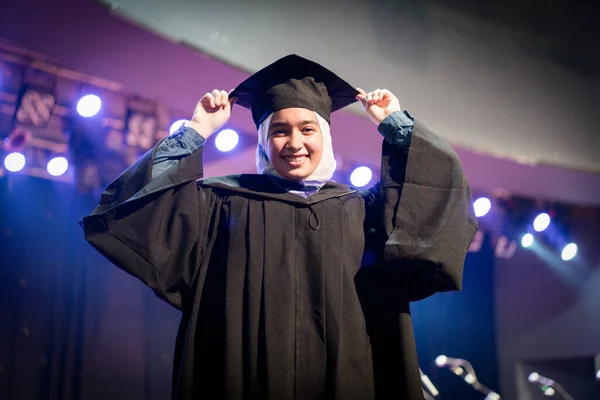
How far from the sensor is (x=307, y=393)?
1.95m

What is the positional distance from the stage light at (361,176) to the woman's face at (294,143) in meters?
3.87

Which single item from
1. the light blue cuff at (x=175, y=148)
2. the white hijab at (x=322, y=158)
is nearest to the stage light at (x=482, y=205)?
the white hijab at (x=322, y=158)

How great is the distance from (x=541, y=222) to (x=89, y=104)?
191 inches

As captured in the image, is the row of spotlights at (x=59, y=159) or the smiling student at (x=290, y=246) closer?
the smiling student at (x=290, y=246)

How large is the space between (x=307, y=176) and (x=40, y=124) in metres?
3.01

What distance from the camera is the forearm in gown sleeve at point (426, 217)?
201 centimetres

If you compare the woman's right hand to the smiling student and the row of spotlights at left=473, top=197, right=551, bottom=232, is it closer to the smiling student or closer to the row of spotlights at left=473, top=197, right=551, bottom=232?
the smiling student

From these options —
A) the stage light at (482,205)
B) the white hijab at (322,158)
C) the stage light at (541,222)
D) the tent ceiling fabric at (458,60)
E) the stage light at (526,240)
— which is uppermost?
the tent ceiling fabric at (458,60)

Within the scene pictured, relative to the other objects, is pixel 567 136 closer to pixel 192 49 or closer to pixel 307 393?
pixel 192 49


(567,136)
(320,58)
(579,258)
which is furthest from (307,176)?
(579,258)

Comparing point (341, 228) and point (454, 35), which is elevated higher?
point (454, 35)

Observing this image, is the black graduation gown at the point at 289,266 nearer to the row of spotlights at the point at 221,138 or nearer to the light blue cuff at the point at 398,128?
the light blue cuff at the point at 398,128

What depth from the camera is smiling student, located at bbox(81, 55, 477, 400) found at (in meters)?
1.99

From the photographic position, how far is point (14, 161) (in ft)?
16.5
